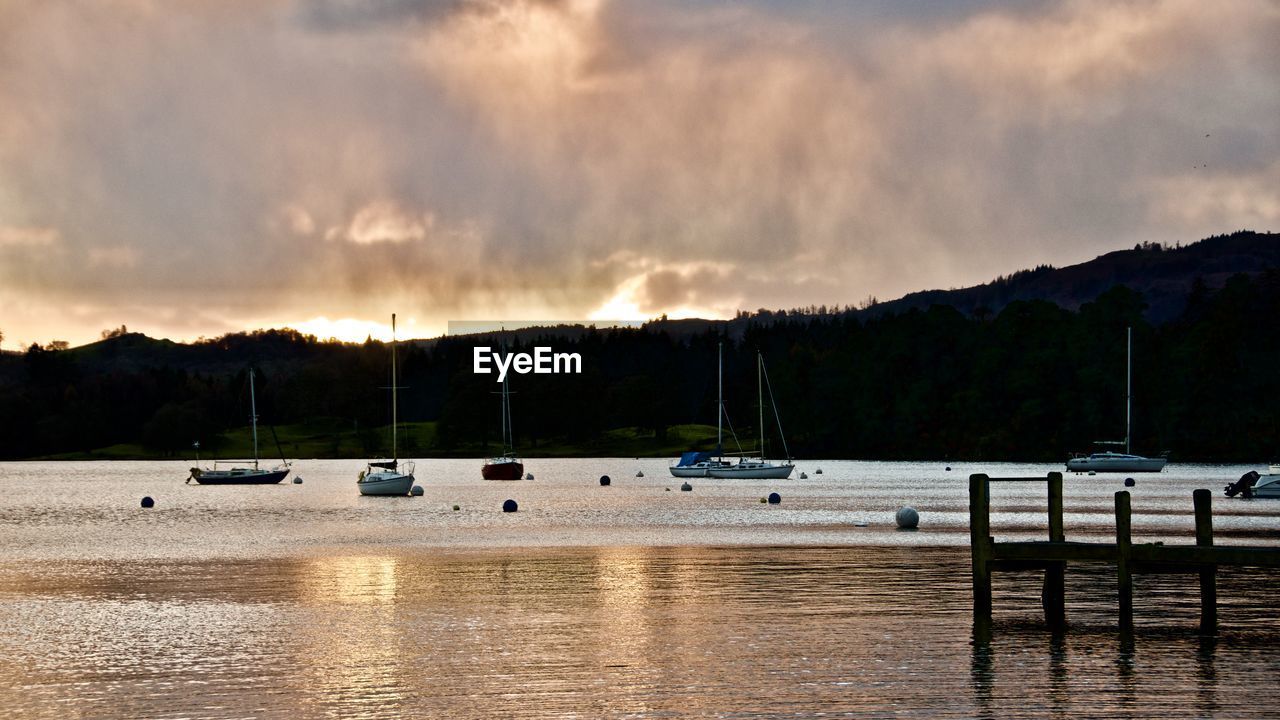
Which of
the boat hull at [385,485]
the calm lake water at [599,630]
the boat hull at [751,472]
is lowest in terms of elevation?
the boat hull at [751,472]

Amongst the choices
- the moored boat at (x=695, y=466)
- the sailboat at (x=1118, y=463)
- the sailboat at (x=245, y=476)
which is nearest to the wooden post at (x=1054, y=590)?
the moored boat at (x=695, y=466)

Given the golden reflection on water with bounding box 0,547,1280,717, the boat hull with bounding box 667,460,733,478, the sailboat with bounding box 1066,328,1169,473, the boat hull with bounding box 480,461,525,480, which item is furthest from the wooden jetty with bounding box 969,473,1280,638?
the sailboat with bounding box 1066,328,1169,473

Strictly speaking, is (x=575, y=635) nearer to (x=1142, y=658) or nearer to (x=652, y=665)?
(x=652, y=665)

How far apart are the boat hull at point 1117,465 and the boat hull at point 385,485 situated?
3733 inches

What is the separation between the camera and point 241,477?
169000 millimetres

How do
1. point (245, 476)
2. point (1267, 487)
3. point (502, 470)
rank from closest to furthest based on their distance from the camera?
1. point (1267, 487)
2. point (245, 476)
3. point (502, 470)

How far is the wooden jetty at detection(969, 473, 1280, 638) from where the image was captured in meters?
32.4

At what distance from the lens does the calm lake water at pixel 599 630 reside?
26.0 meters

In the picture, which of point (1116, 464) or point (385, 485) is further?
point (1116, 464)

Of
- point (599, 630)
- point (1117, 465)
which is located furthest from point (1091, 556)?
point (1117, 465)

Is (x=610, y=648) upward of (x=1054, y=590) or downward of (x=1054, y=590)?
downward

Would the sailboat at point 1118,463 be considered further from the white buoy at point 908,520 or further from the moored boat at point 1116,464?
the white buoy at point 908,520

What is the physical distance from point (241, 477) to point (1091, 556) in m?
147

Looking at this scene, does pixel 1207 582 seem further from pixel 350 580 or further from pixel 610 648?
pixel 350 580
